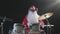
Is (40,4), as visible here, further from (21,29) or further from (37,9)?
(21,29)

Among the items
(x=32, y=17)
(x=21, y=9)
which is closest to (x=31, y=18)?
(x=32, y=17)

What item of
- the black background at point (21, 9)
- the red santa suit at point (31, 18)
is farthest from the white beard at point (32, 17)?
the black background at point (21, 9)

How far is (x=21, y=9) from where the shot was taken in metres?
3.93

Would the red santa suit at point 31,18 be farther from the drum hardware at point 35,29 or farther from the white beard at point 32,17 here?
the drum hardware at point 35,29

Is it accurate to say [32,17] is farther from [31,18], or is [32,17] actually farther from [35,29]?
[35,29]

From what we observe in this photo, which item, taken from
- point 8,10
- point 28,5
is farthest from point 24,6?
point 8,10

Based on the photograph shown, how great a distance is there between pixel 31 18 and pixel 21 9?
1.31ft

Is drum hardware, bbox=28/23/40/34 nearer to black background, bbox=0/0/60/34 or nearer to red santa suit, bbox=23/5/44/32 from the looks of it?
red santa suit, bbox=23/5/44/32

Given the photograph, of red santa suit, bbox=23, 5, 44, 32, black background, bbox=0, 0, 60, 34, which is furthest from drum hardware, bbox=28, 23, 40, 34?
black background, bbox=0, 0, 60, 34

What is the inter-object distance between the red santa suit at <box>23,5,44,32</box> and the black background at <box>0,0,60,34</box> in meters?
0.20

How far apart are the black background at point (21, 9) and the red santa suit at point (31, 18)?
20cm

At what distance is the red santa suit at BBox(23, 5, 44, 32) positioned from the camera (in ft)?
11.9

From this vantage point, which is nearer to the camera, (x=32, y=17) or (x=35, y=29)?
(x=35, y=29)

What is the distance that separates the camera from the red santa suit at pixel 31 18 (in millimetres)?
3623
